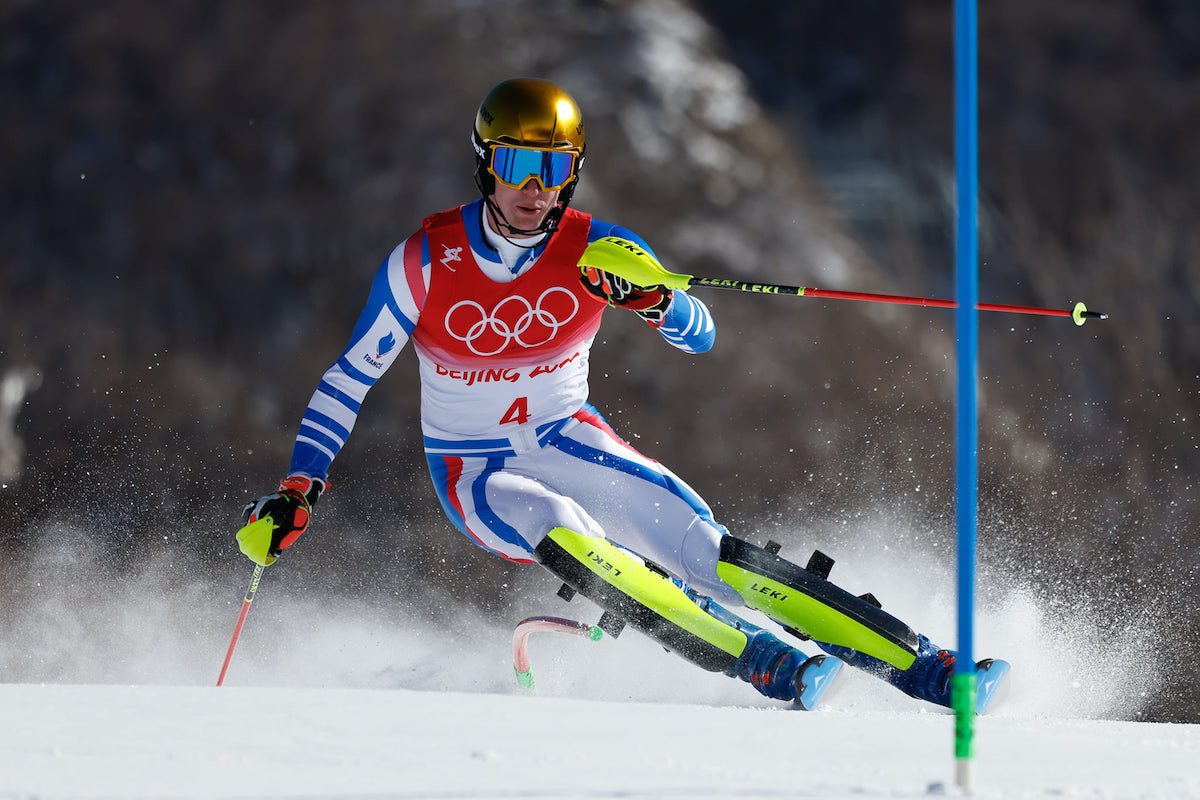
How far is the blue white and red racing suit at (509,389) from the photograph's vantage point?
12.0 feet

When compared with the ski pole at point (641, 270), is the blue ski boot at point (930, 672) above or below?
below

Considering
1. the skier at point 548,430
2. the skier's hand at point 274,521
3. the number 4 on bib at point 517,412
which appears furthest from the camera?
the number 4 on bib at point 517,412

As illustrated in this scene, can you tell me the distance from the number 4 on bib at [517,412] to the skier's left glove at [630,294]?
433 mm

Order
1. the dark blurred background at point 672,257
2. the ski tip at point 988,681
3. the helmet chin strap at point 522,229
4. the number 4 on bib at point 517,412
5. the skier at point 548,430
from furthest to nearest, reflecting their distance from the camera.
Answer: the dark blurred background at point 672,257, the number 4 on bib at point 517,412, the helmet chin strap at point 522,229, the skier at point 548,430, the ski tip at point 988,681

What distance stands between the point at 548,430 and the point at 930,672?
4.47 feet

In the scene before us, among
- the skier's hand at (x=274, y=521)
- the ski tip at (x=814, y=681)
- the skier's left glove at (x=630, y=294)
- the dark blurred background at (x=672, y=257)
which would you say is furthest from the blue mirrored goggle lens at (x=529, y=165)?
the dark blurred background at (x=672, y=257)

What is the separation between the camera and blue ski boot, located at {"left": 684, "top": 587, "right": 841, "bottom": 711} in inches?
123

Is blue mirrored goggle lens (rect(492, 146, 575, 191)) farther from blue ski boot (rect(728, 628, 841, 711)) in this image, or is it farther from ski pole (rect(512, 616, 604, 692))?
blue ski boot (rect(728, 628, 841, 711))

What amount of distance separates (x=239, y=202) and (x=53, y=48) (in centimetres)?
166

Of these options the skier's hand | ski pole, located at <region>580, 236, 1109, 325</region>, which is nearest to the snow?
the skier's hand

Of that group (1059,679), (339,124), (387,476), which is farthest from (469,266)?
(339,124)

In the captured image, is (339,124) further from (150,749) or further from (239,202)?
(150,749)

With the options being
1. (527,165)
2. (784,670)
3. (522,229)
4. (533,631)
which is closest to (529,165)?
(527,165)

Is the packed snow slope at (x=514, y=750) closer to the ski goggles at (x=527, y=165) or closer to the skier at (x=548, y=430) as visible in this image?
the skier at (x=548, y=430)
